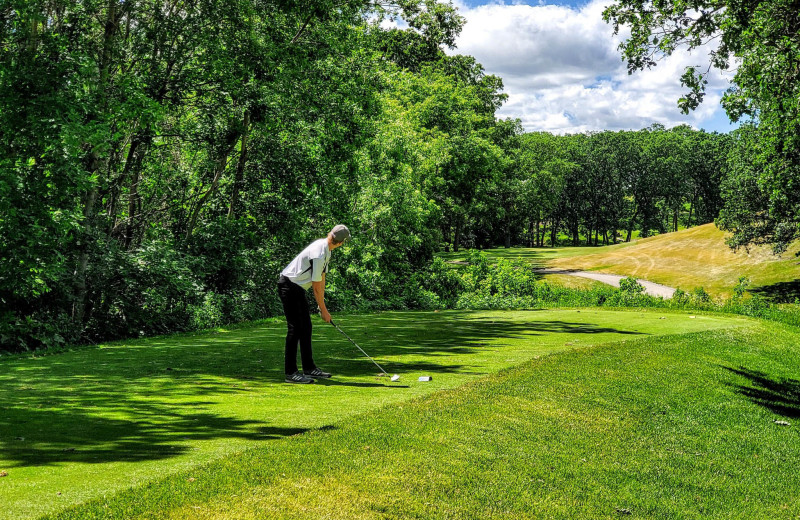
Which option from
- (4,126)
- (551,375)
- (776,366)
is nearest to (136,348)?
(4,126)

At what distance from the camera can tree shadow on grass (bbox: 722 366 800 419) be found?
1053 centimetres

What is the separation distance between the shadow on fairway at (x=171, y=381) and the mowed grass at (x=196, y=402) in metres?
0.02

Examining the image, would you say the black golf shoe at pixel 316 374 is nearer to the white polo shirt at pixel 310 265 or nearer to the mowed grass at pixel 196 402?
the mowed grass at pixel 196 402

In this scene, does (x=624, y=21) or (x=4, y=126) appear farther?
(x=624, y=21)

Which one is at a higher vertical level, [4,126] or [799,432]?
[4,126]

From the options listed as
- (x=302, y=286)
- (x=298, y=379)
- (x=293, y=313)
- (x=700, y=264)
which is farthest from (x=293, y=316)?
(x=700, y=264)

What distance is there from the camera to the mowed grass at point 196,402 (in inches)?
191

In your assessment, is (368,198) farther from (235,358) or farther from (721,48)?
(235,358)

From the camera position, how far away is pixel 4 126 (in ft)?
42.5

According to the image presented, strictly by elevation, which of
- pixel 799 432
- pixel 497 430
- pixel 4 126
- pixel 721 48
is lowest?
pixel 799 432

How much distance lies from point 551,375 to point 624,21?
1115 cm

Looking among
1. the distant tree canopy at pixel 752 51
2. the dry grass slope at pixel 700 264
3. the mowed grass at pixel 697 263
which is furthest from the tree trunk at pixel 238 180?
the dry grass slope at pixel 700 264

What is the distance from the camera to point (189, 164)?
2238cm

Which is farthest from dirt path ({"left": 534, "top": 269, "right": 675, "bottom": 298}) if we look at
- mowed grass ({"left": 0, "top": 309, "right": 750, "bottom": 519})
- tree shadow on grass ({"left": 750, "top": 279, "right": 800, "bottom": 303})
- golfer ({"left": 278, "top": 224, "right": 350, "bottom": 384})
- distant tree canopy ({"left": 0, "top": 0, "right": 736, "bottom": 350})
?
golfer ({"left": 278, "top": 224, "right": 350, "bottom": 384})
